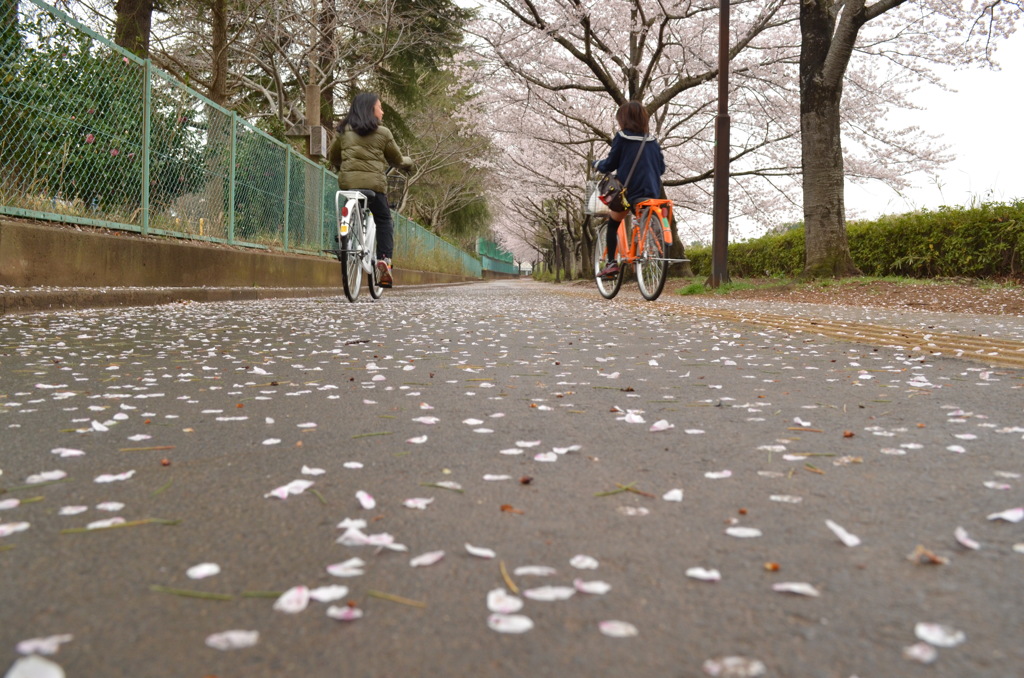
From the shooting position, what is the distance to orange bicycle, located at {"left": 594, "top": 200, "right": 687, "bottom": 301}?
8.50 metres

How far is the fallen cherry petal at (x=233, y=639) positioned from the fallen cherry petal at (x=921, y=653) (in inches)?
35.9

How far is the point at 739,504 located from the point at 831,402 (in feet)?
4.89

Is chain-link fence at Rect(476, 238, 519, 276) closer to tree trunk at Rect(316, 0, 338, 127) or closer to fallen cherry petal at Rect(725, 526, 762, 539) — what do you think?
tree trunk at Rect(316, 0, 338, 127)

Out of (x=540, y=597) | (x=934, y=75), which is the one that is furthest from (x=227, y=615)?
(x=934, y=75)

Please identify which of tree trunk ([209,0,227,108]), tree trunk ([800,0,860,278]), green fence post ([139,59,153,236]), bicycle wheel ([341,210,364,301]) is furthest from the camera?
tree trunk ([800,0,860,278])

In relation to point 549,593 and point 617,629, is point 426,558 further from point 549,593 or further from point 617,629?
point 617,629

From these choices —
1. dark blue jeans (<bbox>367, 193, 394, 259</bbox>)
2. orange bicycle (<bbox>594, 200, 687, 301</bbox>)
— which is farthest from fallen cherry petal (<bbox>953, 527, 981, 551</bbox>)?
dark blue jeans (<bbox>367, 193, 394, 259</bbox>)

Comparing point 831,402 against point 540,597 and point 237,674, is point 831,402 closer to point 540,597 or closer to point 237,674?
point 540,597

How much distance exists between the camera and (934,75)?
61.1 feet

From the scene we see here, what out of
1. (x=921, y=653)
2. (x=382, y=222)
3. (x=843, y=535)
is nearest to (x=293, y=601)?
(x=921, y=653)

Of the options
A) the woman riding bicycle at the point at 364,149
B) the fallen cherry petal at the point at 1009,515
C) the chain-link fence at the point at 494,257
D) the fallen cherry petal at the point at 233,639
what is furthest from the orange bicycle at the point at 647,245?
A: the chain-link fence at the point at 494,257

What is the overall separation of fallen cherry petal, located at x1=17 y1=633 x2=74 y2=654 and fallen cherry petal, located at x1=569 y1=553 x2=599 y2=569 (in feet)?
2.59

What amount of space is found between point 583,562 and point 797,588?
1.18 ft

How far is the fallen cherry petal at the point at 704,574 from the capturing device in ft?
4.27
